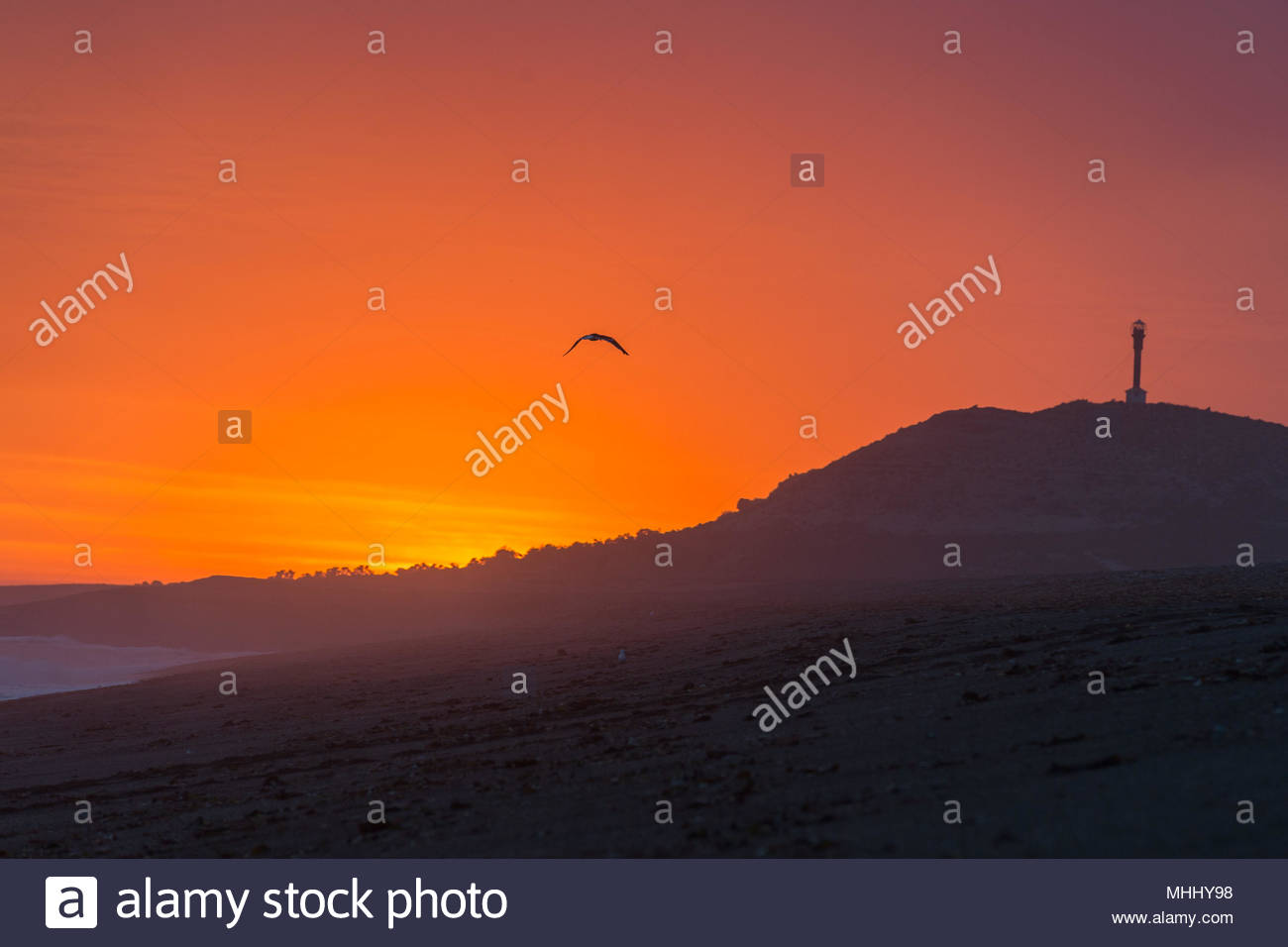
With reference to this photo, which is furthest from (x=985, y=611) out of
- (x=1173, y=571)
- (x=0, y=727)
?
(x=0, y=727)

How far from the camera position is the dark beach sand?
14.6m

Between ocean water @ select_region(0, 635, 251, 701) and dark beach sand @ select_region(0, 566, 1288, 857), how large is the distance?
24793mm

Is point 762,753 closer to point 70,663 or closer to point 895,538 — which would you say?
point 70,663

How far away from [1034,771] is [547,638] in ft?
106

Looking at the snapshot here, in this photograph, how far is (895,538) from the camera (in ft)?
290

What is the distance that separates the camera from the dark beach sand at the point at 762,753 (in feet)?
47.9

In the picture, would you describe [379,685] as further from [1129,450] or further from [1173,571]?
[1129,450]

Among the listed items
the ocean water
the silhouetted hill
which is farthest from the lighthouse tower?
the ocean water

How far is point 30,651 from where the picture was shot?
81438 mm

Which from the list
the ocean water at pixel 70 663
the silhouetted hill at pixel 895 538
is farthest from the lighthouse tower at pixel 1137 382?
the ocean water at pixel 70 663
